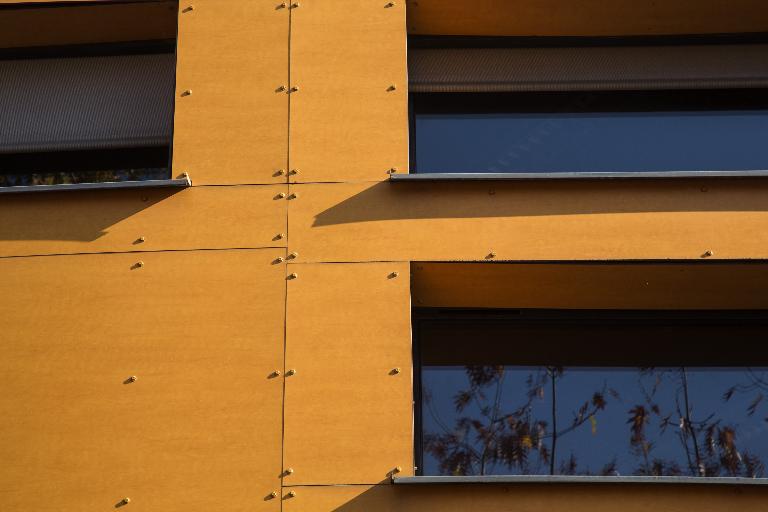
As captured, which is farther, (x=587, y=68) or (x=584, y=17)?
(x=587, y=68)

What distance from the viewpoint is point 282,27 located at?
302 inches

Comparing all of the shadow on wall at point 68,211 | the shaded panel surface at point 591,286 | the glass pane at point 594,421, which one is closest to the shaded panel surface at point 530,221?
the shaded panel surface at point 591,286

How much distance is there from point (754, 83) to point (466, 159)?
221 centimetres

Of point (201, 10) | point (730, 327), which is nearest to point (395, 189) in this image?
point (201, 10)

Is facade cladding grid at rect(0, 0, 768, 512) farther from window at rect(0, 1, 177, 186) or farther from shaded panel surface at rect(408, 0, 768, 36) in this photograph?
shaded panel surface at rect(408, 0, 768, 36)

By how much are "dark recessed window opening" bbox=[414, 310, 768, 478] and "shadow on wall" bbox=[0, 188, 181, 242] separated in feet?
6.49

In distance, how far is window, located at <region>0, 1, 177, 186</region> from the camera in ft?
26.6

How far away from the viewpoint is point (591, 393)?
285 inches

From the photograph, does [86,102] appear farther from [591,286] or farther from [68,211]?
[591,286]

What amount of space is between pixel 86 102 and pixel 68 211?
4.64ft

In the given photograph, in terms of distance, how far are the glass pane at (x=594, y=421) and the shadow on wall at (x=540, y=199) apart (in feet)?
3.45

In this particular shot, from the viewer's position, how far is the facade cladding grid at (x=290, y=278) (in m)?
6.31

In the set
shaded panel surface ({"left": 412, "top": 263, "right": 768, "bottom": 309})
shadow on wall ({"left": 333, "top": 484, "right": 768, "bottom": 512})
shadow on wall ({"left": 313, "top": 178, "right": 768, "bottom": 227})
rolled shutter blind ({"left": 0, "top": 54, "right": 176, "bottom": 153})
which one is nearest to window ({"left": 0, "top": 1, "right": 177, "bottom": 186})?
rolled shutter blind ({"left": 0, "top": 54, "right": 176, "bottom": 153})

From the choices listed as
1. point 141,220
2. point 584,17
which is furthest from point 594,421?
point 141,220
